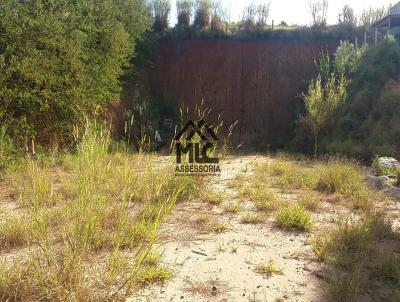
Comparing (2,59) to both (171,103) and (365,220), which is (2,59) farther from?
(171,103)

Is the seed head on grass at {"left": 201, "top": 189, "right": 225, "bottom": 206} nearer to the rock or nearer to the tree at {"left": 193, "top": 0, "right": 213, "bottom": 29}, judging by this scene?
the rock

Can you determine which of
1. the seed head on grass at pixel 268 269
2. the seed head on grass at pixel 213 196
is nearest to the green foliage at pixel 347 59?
the seed head on grass at pixel 213 196

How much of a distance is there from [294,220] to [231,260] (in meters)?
1.03

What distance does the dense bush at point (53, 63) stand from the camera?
18.9ft

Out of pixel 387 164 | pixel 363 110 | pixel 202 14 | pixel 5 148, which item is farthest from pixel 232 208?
pixel 202 14

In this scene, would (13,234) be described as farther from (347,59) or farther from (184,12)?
(184,12)

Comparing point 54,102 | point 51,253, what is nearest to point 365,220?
point 51,253

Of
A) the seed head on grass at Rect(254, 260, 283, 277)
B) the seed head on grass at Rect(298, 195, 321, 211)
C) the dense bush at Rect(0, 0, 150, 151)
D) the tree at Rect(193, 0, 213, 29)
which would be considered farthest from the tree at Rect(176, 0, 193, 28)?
the seed head on grass at Rect(254, 260, 283, 277)

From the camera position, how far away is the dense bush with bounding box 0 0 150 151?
5.75 metres

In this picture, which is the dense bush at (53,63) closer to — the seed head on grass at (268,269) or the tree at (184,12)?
the seed head on grass at (268,269)

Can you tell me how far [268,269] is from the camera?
9.32 ft

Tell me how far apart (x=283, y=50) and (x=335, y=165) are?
7.36 meters

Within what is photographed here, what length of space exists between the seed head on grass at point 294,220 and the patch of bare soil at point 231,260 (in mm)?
105

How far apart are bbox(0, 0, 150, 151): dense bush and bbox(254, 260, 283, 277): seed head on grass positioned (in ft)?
13.0
